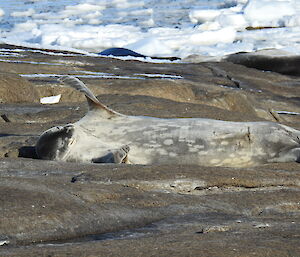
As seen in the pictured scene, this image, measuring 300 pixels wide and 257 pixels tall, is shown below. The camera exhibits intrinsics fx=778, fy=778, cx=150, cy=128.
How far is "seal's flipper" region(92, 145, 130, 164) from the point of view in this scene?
497 cm

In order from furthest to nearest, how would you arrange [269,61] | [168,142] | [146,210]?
[269,61], [168,142], [146,210]

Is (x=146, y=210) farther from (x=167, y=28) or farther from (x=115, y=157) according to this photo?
(x=167, y=28)

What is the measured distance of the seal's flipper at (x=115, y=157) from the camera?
16.3 ft

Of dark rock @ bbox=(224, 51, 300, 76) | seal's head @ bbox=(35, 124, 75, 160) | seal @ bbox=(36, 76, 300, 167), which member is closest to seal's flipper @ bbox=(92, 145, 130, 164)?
seal @ bbox=(36, 76, 300, 167)

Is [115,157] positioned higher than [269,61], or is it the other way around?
[115,157]

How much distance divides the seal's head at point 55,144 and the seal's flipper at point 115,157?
0.23 metres

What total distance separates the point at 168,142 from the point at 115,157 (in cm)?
46

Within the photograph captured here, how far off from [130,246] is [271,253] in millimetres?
483

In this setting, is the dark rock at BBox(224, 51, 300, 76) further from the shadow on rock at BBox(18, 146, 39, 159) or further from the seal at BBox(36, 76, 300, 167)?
the shadow on rock at BBox(18, 146, 39, 159)

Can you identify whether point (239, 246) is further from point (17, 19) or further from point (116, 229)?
point (17, 19)

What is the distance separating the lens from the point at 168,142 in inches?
208

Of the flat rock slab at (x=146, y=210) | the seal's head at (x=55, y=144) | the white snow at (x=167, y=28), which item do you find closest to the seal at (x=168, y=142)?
the seal's head at (x=55, y=144)

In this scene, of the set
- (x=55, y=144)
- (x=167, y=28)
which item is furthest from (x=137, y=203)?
(x=167, y=28)

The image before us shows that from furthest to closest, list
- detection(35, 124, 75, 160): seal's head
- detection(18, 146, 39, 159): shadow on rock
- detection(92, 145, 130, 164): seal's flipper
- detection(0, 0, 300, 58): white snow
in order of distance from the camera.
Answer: detection(0, 0, 300, 58): white snow
detection(18, 146, 39, 159): shadow on rock
detection(35, 124, 75, 160): seal's head
detection(92, 145, 130, 164): seal's flipper
